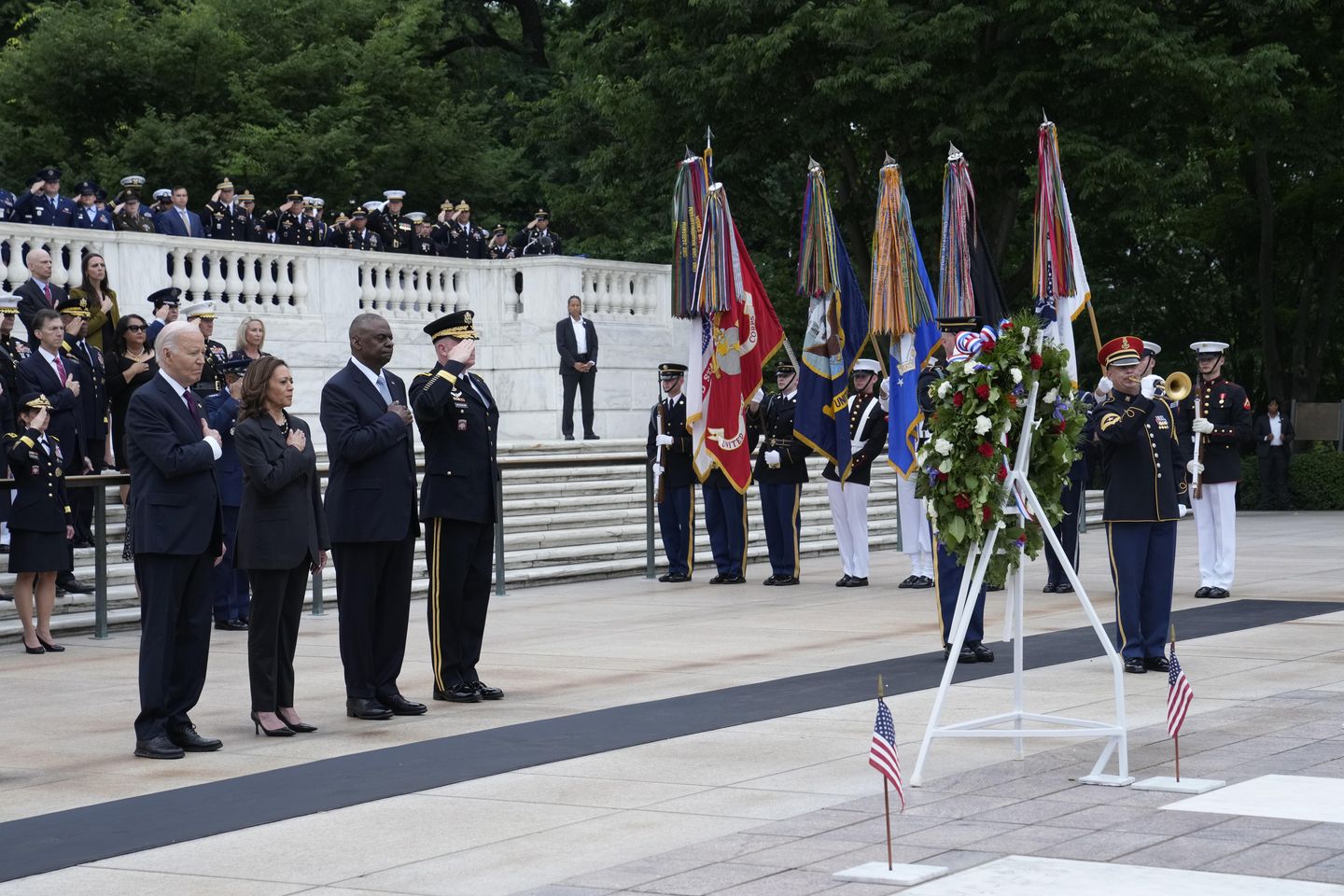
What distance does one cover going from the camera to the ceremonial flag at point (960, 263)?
17.5 metres

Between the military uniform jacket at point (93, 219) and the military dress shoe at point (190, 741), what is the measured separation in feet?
51.4

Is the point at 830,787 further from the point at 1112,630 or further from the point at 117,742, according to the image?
the point at 1112,630

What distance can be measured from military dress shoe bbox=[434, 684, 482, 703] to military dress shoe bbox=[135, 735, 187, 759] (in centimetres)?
183

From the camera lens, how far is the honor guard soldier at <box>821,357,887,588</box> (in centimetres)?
1714

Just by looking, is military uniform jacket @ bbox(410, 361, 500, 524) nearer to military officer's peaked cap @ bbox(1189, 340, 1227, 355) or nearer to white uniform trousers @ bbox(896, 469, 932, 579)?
white uniform trousers @ bbox(896, 469, 932, 579)

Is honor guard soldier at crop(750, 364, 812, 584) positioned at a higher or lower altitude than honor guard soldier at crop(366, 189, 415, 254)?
lower

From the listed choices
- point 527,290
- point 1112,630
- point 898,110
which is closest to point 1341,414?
point 898,110

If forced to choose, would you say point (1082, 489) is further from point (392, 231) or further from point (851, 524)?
point (392, 231)

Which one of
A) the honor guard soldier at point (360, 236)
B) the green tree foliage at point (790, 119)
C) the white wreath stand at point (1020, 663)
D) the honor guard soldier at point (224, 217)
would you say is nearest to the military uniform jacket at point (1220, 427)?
the white wreath stand at point (1020, 663)

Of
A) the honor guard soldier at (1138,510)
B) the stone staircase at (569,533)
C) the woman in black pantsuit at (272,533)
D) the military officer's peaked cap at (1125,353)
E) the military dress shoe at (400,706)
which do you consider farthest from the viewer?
the stone staircase at (569,533)

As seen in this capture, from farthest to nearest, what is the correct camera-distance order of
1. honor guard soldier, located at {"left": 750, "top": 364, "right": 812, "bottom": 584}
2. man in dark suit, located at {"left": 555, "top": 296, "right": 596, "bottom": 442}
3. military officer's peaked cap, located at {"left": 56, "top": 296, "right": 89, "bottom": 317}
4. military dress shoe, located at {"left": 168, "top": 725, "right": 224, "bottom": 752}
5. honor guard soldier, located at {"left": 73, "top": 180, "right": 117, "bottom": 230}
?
1. man in dark suit, located at {"left": 555, "top": 296, "right": 596, "bottom": 442}
2. honor guard soldier, located at {"left": 73, "top": 180, "right": 117, "bottom": 230}
3. honor guard soldier, located at {"left": 750, "top": 364, "right": 812, "bottom": 584}
4. military officer's peaked cap, located at {"left": 56, "top": 296, "right": 89, "bottom": 317}
5. military dress shoe, located at {"left": 168, "top": 725, "right": 224, "bottom": 752}

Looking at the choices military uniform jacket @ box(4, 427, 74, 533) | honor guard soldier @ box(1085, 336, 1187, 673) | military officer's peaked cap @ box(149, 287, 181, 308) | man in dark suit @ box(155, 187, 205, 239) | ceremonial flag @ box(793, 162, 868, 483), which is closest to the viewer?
honor guard soldier @ box(1085, 336, 1187, 673)

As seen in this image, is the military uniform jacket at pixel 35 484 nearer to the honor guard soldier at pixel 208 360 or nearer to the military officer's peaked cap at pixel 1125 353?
the honor guard soldier at pixel 208 360

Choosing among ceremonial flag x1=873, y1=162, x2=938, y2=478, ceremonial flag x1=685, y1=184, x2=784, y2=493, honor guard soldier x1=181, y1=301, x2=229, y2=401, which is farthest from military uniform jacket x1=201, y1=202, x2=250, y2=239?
ceremonial flag x1=873, y1=162, x2=938, y2=478
